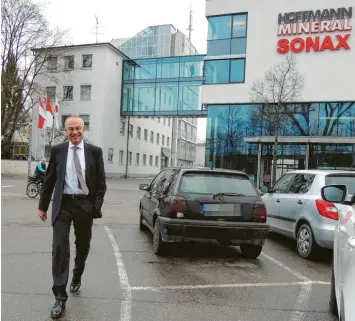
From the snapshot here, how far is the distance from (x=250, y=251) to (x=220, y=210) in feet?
3.59

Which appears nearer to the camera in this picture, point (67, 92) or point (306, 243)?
point (306, 243)

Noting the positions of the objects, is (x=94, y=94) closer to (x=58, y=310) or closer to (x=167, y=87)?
(x=167, y=87)

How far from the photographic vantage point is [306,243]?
702cm

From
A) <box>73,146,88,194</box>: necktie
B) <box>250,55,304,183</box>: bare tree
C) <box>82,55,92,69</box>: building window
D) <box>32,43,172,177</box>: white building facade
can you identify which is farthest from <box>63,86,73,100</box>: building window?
<box>73,146,88,194</box>: necktie

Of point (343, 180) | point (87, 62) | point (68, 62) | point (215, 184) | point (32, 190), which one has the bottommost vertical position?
point (32, 190)

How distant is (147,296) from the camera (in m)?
4.65

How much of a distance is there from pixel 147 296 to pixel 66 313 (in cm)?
99

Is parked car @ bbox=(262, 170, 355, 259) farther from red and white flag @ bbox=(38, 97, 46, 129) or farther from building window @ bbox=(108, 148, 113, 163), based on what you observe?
building window @ bbox=(108, 148, 113, 163)

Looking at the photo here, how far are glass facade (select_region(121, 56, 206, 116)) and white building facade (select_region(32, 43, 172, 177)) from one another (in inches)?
93.6

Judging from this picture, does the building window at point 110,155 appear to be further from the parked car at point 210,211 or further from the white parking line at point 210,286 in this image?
the white parking line at point 210,286

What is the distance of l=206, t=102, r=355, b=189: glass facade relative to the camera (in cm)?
2650

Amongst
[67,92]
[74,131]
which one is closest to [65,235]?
[74,131]

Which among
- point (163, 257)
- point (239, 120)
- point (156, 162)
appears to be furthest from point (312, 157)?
point (156, 162)

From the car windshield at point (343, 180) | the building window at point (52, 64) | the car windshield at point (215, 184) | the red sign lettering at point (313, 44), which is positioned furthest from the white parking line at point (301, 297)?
the building window at point (52, 64)
